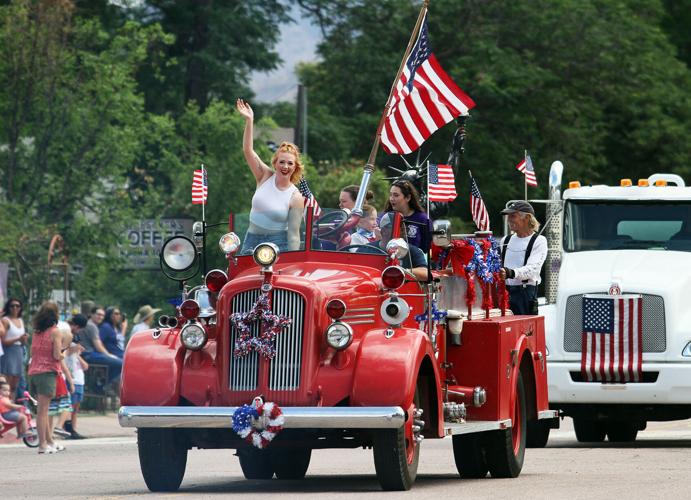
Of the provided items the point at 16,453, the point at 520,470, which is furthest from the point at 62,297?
the point at 520,470

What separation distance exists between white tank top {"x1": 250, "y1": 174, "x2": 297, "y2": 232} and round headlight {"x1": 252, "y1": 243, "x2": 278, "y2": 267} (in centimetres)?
90

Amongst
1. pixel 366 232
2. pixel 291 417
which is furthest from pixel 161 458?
pixel 366 232

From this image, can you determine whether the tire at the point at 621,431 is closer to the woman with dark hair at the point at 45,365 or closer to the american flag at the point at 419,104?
the american flag at the point at 419,104

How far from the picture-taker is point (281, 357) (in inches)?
474

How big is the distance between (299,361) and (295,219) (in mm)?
1476

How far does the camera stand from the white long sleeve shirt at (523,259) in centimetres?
1672

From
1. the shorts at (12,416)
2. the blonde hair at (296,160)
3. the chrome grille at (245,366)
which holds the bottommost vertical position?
the shorts at (12,416)

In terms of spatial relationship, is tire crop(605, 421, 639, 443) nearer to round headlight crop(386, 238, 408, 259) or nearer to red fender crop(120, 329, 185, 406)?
round headlight crop(386, 238, 408, 259)

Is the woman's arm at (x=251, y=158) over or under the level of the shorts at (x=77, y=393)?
over

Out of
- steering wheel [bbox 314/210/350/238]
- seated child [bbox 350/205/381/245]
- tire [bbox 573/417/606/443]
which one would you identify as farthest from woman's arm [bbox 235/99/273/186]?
tire [bbox 573/417/606/443]

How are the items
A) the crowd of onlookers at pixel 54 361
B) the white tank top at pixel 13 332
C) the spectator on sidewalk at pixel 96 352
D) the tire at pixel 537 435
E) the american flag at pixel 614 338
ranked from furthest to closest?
the spectator on sidewalk at pixel 96 352 → the white tank top at pixel 13 332 → the crowd of onlookers at pixel 54 361 → the tire at pixel 537 435 → the american flag at pixel 614 338

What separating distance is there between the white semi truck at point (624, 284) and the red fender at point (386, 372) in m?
6.91

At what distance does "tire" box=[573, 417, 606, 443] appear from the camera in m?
20.7

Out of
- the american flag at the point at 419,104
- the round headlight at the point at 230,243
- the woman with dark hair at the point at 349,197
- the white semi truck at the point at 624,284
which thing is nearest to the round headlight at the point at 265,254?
the round headlight at the point at 230,243
